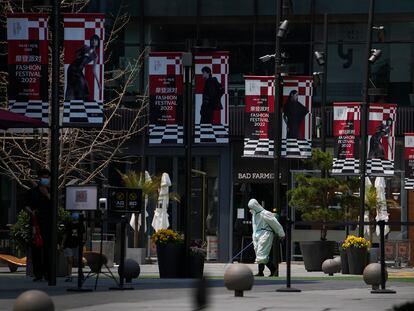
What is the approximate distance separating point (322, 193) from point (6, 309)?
919 inches

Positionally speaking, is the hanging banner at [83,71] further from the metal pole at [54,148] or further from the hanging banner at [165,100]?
the hanging banner at [165,100]

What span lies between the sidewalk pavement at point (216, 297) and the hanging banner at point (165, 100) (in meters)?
5.57

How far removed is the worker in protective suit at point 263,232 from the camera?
30594 mm

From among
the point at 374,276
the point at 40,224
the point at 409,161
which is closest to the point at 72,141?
the point at 409,161

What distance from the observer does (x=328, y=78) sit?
47.9 metres

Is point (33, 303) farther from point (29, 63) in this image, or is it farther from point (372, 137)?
point (372, 137)

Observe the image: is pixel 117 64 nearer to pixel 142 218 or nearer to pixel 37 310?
pixel 142 218

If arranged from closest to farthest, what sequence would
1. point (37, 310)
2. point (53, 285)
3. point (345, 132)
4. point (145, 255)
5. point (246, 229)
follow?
point (37, 310) < point (53, 285) < point (345, 132) < point (145, 255) < point (246, 229)

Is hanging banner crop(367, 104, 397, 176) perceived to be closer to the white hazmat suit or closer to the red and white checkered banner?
the red and white checkered banner

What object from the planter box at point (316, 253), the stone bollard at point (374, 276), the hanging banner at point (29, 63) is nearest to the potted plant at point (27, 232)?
the hanging banner at point (29, 63)

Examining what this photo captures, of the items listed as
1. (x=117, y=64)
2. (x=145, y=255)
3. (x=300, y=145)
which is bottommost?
(x=145, y=255)

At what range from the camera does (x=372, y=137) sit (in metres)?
38.2

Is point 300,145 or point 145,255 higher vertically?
point 300,145

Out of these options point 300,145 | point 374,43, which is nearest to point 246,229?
point 374,43
